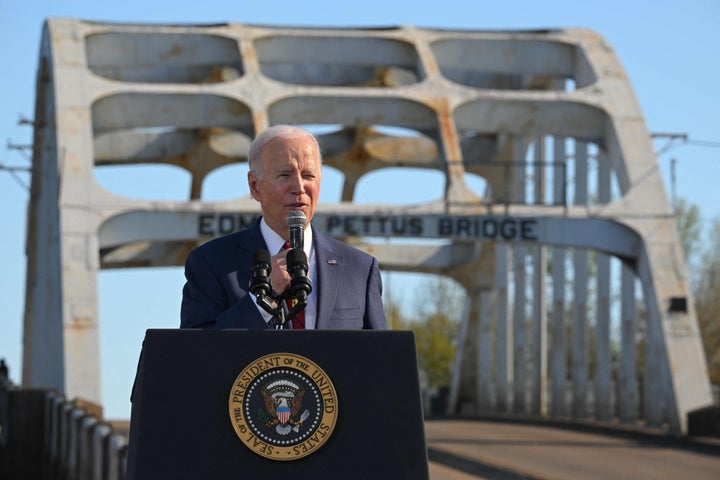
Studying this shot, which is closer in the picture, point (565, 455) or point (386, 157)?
point (565, 455)

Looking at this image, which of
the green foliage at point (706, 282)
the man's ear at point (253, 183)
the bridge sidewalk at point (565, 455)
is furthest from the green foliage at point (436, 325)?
the man's ear at point (253, 183)

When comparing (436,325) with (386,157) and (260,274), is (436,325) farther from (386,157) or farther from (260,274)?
(260,274)

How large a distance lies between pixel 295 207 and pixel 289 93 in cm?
3001

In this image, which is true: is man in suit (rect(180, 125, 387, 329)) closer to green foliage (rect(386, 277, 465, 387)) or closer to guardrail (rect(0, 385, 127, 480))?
guardrail (rect(0, 385, 127, 480))

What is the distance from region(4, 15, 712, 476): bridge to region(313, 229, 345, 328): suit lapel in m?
24.7

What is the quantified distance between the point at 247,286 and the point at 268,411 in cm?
79

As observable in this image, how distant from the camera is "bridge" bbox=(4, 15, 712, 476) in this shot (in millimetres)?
30984

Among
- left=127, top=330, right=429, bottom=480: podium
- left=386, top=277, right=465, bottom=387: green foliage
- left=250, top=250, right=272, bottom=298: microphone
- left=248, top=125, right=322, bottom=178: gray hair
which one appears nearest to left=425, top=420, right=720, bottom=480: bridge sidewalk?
left=248, top=125, right=322, bottom=178: gray hair

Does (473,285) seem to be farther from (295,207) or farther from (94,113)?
(295,207)

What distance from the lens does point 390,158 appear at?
160 feet

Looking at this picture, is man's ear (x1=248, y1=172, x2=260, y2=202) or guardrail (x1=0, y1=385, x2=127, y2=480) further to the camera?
guardrail (x1=0, y1=385, x2=127, y2=480)

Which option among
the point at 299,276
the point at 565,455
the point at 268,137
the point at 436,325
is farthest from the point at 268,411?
the point at 436,325

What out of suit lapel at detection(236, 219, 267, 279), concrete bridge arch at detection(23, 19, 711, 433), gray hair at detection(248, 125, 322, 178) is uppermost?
concrete bridge arch at detection(23, 19, 711, 433)

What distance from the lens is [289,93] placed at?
3481 centimetres
